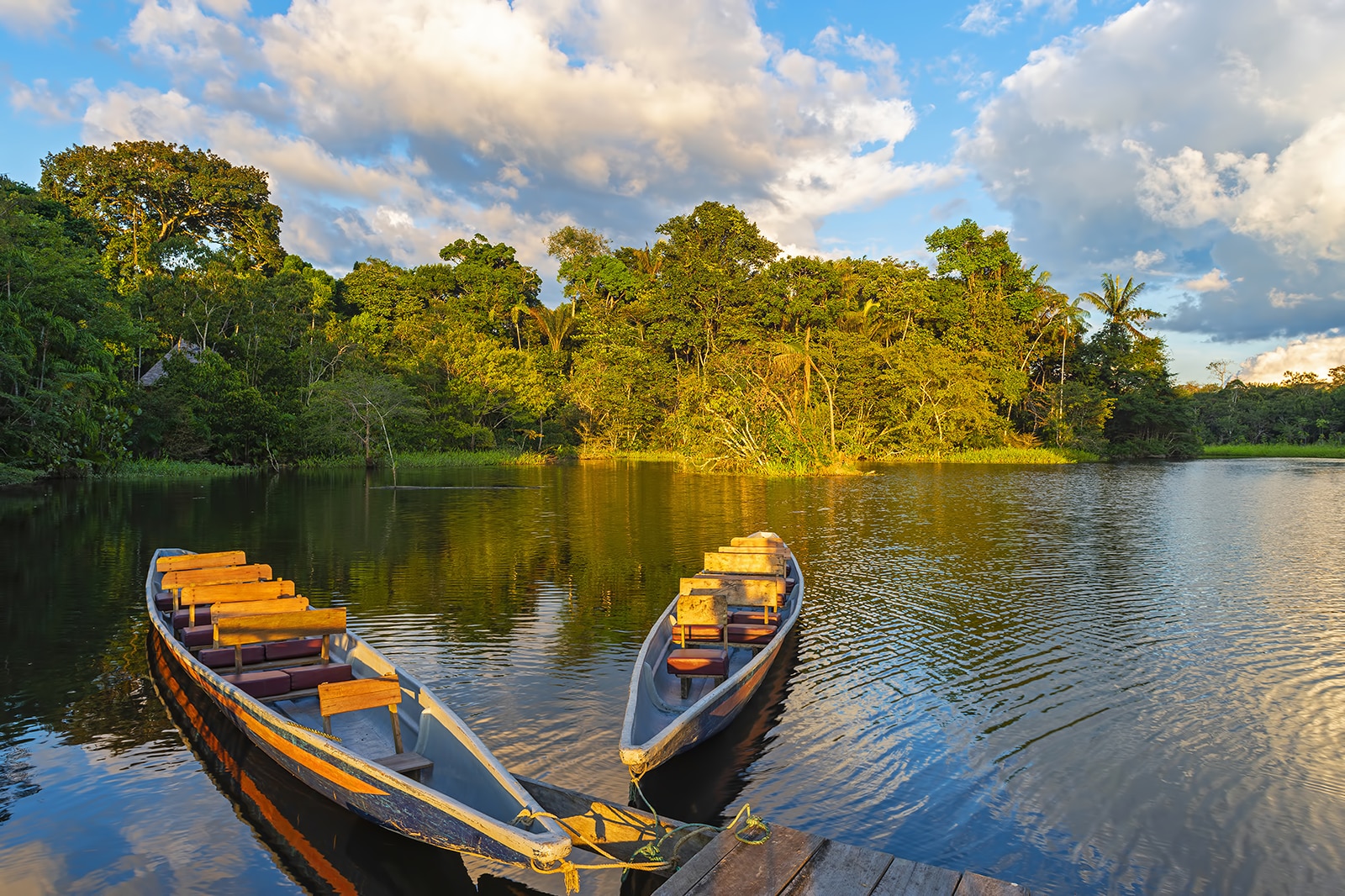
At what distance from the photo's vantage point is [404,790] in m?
5.20

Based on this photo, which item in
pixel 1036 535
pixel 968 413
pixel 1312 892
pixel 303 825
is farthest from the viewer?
pixel 968 413

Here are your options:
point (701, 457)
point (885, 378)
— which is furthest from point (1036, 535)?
point (885, 378)

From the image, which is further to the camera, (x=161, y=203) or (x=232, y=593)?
(x=161, y=203)

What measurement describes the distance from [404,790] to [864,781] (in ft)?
13.3

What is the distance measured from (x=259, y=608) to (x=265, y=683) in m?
1.65

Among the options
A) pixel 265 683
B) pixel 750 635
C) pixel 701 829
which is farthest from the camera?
pixel 750 635

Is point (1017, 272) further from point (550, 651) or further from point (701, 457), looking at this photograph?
point (550, 651)

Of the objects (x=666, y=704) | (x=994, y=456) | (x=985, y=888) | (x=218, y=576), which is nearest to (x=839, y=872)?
(x=985, y=888)

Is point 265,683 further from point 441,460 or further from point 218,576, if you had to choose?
point 441,460

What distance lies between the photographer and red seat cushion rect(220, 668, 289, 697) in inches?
305

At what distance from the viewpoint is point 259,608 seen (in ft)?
30.2

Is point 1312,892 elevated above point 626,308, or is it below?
below

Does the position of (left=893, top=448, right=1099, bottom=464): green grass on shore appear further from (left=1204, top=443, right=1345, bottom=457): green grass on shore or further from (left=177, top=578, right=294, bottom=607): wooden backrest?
(left=177, top=578, right=294, bottom=607): wooden backrest

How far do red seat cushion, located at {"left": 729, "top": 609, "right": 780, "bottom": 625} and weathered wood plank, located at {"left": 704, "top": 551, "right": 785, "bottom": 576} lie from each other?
108cm
